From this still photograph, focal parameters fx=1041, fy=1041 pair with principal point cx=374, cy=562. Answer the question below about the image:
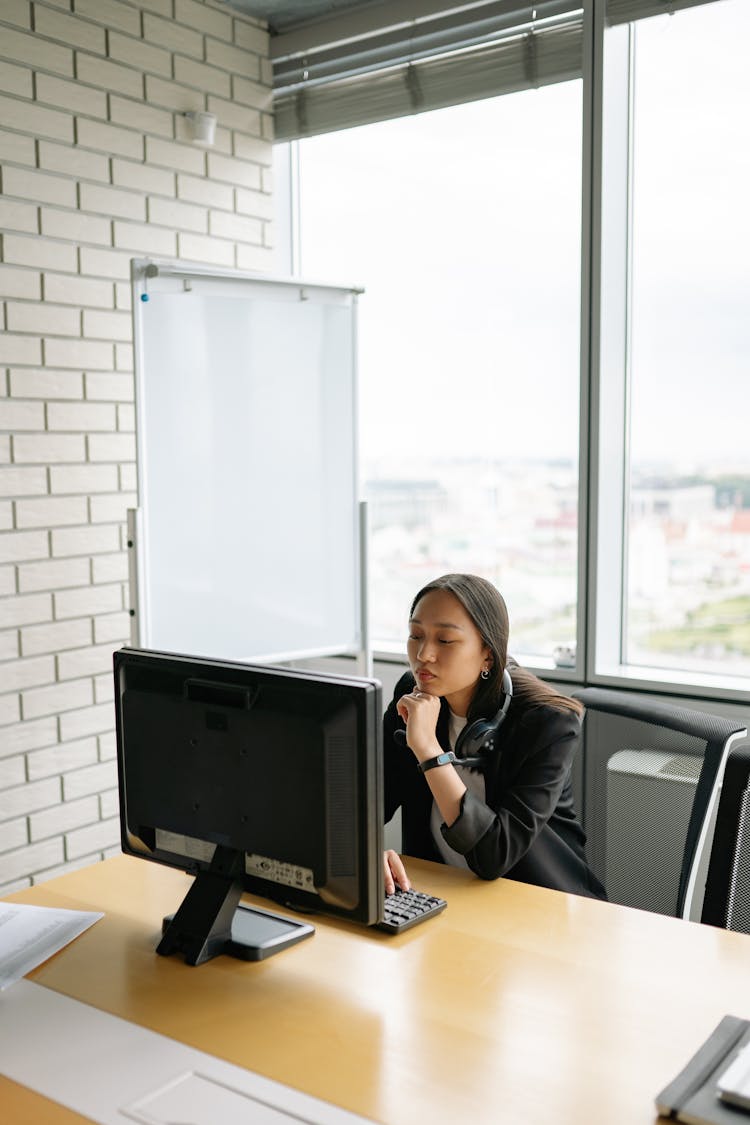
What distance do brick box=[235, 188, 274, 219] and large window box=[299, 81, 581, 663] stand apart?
17cm

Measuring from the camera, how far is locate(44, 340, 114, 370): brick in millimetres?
2938

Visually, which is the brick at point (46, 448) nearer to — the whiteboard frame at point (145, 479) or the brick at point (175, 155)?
the whiteboard frame at point (145, 479)

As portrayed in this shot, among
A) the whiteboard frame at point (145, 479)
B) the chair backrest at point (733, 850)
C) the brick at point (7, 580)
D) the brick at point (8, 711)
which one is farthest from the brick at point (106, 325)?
the chair backrest at point (733, 850)

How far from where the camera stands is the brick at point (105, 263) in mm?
3018

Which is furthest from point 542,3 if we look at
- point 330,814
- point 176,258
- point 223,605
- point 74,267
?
point 330,814

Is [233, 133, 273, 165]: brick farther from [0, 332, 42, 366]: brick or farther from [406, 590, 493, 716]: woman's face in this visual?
[406, 590, 493, 716]: woman's face

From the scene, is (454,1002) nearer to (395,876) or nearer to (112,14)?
(395,876)

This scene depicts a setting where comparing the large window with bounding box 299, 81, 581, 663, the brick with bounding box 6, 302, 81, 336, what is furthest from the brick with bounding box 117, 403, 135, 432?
the large window with bounding box 299, 81, 581, 663

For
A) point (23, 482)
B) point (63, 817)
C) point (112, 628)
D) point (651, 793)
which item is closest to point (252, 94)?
point (23, 482)

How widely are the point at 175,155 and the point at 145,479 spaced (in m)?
1.14

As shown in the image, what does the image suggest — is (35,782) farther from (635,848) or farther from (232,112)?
(232,112)

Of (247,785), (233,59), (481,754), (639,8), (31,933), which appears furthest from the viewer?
(233,59)

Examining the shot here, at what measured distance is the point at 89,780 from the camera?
10.1ft

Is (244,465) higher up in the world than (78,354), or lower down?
lower down
